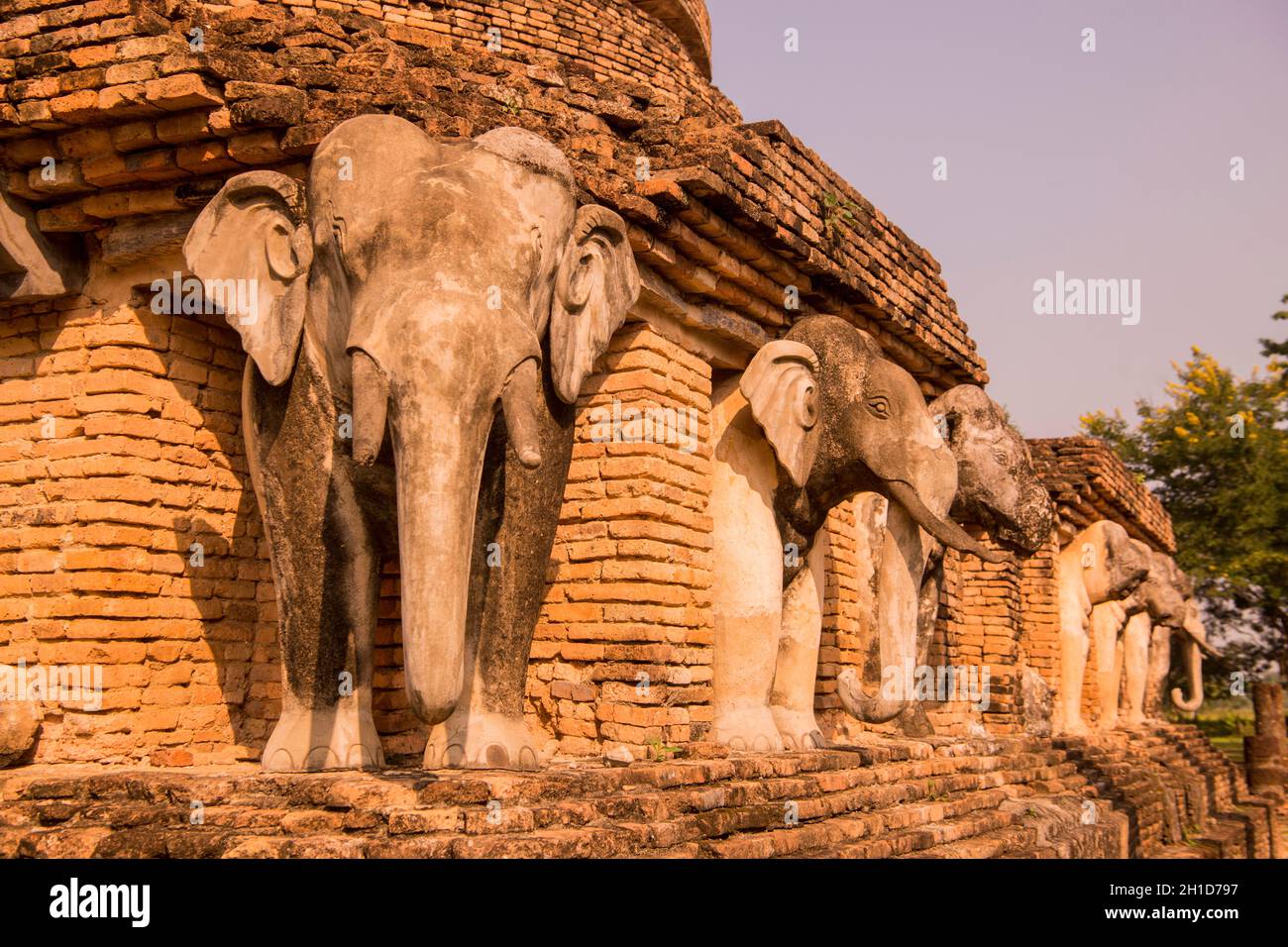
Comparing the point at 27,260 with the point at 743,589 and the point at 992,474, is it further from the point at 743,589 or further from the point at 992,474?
the point at 992,474

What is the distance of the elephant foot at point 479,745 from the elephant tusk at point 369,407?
1191 millimetres

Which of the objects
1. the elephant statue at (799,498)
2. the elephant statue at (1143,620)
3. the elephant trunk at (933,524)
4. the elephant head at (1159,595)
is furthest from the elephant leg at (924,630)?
the elephant statue at (1143,620)

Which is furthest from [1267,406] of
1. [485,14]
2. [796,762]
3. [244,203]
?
[244,203]

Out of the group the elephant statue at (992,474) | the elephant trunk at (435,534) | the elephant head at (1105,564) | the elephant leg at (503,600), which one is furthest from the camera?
the elephant head at (1105,564)

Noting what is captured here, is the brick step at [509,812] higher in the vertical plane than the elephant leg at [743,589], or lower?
lower

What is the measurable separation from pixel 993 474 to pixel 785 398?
2.57 meters

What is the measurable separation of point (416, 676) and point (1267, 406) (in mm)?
26438

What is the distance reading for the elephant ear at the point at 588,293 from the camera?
5.25 metres

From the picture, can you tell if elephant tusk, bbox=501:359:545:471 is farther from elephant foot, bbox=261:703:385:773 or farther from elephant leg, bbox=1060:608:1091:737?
elephant leg, bbox=1060:608:1091:737

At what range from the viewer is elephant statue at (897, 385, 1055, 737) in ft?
28.4

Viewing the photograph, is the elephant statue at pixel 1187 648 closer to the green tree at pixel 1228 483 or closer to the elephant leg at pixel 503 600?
Answer: the green tree at pixel 1228 483

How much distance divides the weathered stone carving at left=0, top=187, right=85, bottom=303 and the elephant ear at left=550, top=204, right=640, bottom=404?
2.40 m

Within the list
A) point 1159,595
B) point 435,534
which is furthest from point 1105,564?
point 435,534

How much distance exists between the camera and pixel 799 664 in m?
7.14
